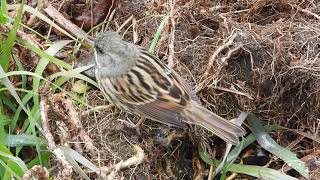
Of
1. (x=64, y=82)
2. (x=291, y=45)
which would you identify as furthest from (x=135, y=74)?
(x=291, y=45)

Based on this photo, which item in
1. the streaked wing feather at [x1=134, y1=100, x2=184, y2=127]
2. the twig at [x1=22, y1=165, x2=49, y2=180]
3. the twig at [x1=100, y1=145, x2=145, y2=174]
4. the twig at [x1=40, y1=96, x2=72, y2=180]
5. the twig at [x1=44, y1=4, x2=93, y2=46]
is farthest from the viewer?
the twig at [x1=44, y1=4, x2=93, y2=46]

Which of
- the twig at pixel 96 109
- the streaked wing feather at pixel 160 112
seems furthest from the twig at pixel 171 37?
the twig at pixel 96 109

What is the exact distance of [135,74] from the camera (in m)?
4.52

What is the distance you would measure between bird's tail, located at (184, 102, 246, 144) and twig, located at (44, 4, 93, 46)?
1033 mm

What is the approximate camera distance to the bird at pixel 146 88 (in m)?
4.37

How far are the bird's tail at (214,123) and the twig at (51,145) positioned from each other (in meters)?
0.85

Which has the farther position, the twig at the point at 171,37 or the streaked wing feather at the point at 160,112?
the twig at the point at 171,37

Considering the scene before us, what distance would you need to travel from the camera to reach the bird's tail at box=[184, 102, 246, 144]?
4336 millimetres

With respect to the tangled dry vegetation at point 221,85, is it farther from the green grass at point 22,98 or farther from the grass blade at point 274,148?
the green grass at point 22,98

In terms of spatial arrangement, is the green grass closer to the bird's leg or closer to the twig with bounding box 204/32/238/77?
the bird's leg

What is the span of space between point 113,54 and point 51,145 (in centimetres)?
74

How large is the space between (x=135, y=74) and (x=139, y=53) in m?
0.14

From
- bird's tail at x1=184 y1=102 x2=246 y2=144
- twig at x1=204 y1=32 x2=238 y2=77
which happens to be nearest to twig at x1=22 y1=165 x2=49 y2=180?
bird's tail at x1=184 y1=102 x2=246 y2=144

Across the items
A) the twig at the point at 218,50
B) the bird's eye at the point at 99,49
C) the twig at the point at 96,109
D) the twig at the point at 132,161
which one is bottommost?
the twig at the point at 132,161
